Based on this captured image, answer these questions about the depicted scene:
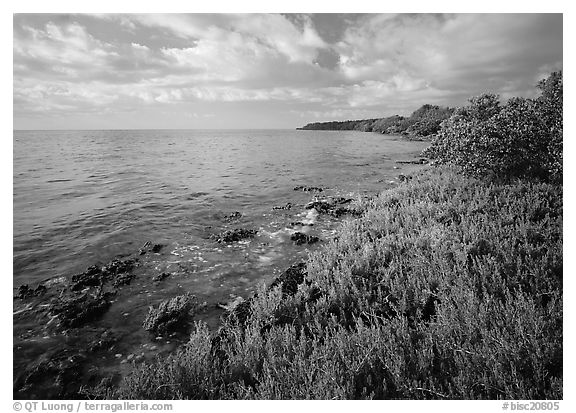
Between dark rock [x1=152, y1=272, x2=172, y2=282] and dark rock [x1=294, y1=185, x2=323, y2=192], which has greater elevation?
dark rock [x1=294, y1=185, x2=323, y2=192]

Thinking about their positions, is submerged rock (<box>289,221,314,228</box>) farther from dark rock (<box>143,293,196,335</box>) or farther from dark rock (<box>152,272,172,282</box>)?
dark rock (<box>143,293,196,335</box>)

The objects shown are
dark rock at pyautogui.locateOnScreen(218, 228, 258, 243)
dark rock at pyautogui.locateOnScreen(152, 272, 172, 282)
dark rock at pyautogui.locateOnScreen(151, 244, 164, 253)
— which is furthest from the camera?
dark rock at pyautogui.locateOnScreen(218, 228, 258, 243)

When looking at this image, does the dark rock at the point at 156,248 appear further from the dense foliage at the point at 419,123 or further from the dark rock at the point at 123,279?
the dense foliage at the point at 419,123

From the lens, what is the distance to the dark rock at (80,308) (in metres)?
6.67

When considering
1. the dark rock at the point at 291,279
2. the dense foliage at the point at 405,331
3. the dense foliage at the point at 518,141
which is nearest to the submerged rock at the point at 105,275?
the dense foliage at the point at 405,331

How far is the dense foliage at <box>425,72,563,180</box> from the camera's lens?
10.9m

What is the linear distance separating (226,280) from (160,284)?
1728mm

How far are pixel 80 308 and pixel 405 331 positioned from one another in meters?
6.95

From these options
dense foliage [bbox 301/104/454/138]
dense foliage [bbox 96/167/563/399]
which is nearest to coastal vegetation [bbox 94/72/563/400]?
dense foliage [bbox 96/167/563/399]

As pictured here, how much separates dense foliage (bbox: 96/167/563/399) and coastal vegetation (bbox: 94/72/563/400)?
24mm

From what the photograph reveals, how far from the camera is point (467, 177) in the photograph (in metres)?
13.1

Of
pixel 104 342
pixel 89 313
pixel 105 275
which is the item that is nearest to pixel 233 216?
pixel 105 275

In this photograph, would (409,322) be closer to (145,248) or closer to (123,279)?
(123,279)
